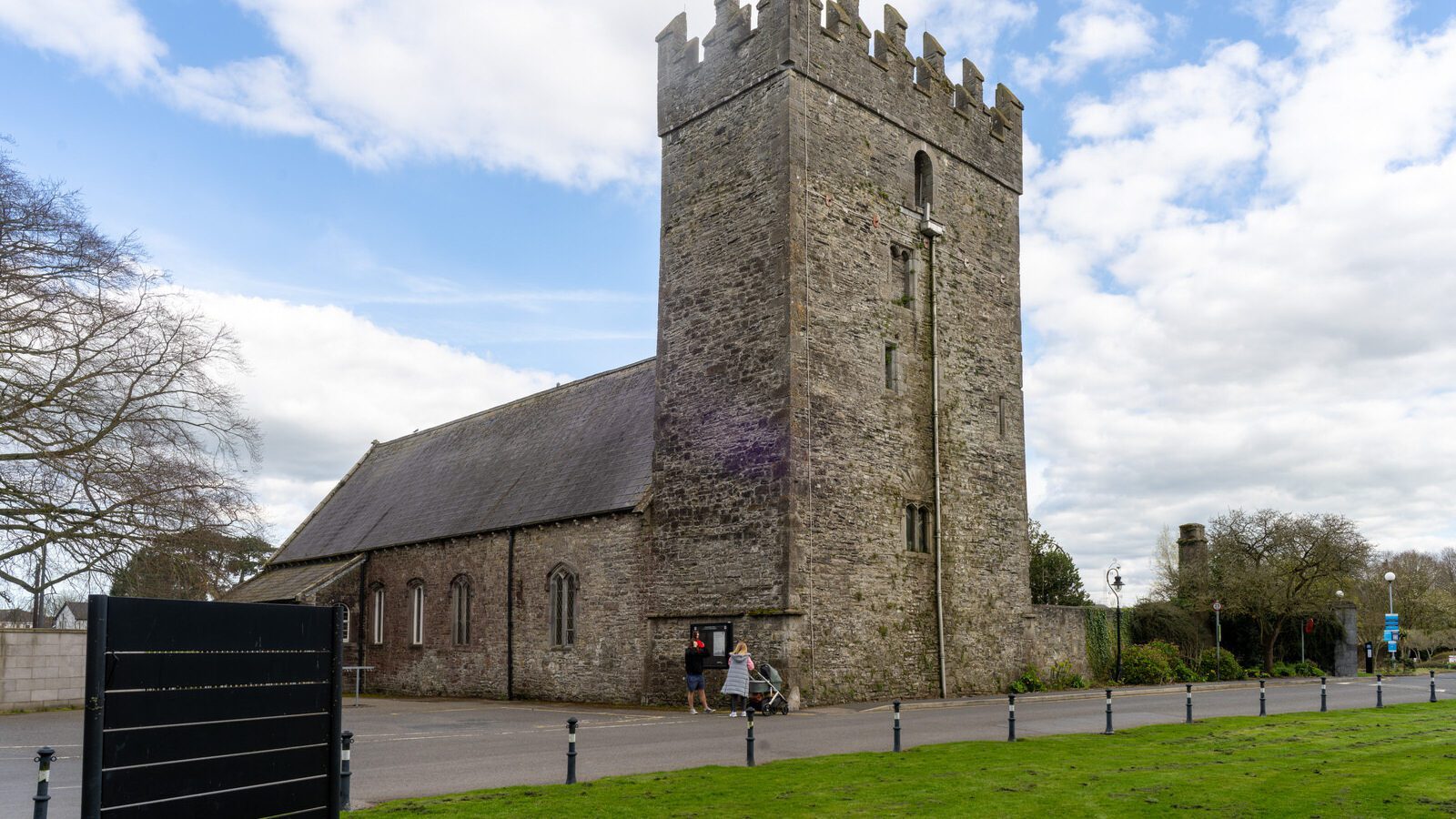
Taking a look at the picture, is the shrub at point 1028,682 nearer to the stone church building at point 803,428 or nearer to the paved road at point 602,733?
the stone church building at point 803,428

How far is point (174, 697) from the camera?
248 inches

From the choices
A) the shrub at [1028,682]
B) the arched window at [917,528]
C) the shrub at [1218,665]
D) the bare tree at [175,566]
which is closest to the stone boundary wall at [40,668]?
the bare tree at [175,566]

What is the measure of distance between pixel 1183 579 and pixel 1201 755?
35.1m

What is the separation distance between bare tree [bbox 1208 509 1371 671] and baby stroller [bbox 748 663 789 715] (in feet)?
89.8

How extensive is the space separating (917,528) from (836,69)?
36.3 feet

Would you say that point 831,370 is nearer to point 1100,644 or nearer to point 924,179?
point 924,179

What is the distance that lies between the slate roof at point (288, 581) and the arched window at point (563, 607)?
10553 millimetres

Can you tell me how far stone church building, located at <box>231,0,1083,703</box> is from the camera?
2395 cm

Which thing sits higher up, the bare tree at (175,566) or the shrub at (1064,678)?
the bare tree at (175,566)

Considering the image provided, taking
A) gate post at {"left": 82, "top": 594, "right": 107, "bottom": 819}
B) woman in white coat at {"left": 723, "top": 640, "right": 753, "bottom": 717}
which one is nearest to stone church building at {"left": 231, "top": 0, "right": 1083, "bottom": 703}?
woman in white coat at {"left": 723, "top": 640, "right": 753, "bottom": 717}

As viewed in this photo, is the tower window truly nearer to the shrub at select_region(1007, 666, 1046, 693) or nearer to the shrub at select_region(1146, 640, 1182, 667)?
the shrub at select_region(1007, 666, 1046, 693)

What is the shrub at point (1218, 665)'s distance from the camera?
38.9 metres

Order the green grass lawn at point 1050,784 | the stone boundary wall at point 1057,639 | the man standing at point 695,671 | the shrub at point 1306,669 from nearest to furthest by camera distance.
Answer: the green grass lawn at point 1050,784, the man standing at point 695,671, the stone boundary wall at point 1057,639, the shrub at point 1306,669

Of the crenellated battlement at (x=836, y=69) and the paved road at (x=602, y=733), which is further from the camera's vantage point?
the crenellated battlement at (x=836, y=69)
